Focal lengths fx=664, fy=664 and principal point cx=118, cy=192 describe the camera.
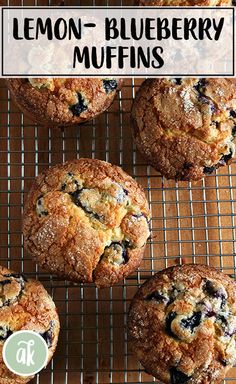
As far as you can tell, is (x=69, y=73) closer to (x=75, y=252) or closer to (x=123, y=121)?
(x=123, y=121)

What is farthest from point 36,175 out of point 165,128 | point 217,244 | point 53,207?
point 217,244

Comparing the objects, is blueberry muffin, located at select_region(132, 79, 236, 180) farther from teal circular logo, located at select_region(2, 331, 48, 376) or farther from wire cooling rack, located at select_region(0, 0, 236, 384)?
teal circular logo, located at select_region(2, 331, 48, 376)

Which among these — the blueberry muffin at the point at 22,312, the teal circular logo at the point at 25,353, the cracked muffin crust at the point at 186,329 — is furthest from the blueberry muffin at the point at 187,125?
the teal circular logo at the point at 25,353

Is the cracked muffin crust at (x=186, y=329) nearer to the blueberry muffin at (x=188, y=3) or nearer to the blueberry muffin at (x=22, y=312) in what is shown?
the blueberry muffin at (x=22, y=312)

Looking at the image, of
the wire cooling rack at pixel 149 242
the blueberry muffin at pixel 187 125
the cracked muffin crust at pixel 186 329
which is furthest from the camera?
the wire cooling rack at pixel 149 242

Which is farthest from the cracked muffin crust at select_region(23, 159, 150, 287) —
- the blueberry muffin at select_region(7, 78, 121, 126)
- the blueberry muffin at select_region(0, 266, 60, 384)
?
the blueberry muffin at select_region(7, 78, 121, 126)
